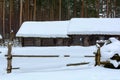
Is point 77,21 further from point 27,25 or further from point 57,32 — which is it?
point 27,25

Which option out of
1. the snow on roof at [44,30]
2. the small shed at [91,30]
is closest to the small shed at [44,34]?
the snow on roof at [44,30]

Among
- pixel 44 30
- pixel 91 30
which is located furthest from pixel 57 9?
pixel 91 30

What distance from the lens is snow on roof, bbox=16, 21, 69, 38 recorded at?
40.8m

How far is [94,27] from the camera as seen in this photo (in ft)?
131

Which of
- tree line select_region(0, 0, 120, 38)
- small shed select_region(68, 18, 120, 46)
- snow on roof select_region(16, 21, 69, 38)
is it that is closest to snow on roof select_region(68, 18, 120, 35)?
small shed select_region(68, 18, 120, 46)

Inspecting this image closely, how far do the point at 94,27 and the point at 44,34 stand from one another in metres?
6.77

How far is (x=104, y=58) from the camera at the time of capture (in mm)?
13664

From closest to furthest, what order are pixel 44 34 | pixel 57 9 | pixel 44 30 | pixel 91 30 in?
pixel 91 30 → pixel 44 34 → pixel 44 30 → pixel 57 9

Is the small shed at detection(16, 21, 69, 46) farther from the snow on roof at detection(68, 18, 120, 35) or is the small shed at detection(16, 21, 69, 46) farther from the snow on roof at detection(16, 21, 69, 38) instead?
the snow on roof at detection(68, 18, 120, 35)

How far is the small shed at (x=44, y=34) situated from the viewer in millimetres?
40972

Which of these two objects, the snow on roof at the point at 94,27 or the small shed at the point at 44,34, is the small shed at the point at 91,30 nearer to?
the snow on roof at the point at 94,27

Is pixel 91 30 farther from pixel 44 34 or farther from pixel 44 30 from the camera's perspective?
pixel 44 30

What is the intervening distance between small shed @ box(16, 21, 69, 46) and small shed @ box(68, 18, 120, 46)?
152 centimetres

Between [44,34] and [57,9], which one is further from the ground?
[57,9]
